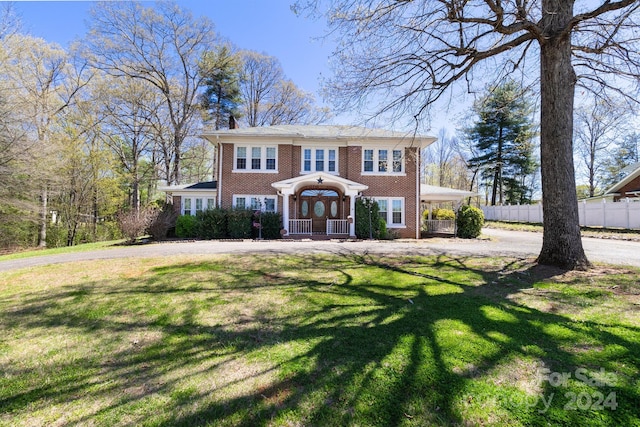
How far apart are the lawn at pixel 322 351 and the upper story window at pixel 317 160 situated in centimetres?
1198

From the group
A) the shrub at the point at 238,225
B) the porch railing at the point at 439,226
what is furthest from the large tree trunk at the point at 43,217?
the porch railing at the point at 439,226

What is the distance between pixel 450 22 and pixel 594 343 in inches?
297

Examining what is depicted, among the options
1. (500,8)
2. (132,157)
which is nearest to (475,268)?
(500,8)

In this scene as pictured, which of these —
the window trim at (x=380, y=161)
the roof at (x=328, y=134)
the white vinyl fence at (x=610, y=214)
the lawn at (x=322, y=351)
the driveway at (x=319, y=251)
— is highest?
the roof at (x=328, y=134)

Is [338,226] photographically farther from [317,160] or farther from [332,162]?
[317,160]

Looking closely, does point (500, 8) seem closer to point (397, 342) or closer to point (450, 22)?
point (450, 22)

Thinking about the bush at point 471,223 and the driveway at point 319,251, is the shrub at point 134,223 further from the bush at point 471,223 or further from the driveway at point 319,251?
the bush at point 471,223

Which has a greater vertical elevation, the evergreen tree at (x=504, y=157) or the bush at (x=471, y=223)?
the evergreen tree at (x=504, y=157)

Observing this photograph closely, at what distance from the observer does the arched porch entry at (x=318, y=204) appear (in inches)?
612

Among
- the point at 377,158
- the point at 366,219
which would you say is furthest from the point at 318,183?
the point at 377,158

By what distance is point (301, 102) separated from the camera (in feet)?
104

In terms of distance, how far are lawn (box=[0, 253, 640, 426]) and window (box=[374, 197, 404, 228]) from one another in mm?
11057

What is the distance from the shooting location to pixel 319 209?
686 inches

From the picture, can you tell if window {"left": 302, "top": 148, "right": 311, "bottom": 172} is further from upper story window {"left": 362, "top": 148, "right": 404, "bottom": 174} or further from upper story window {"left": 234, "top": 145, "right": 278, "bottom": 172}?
upper story window {"left": 362, "top": 148, "right": 404, "bottom": 174}
